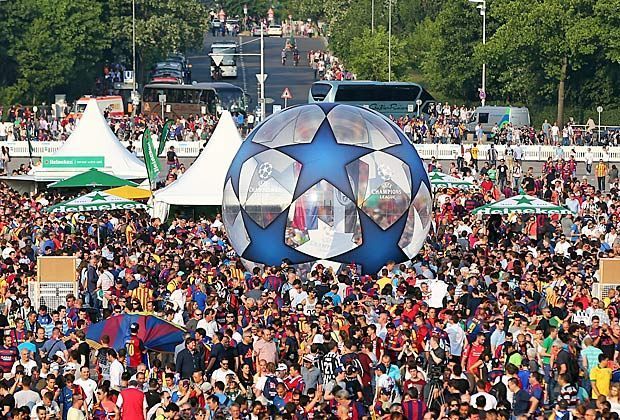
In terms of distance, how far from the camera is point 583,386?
18875 mm

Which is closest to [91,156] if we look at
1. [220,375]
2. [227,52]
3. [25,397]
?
[220,375]

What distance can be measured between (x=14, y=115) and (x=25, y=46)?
10.6m

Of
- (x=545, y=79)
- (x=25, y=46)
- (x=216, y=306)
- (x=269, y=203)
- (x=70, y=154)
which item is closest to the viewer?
(x=216, y=306)

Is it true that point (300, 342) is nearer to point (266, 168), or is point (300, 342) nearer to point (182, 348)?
point (182, 348)

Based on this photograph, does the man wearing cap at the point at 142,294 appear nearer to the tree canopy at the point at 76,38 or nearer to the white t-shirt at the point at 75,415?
the white t-shirt at the point at 75,415

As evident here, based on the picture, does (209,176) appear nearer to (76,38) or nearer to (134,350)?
(134,350)

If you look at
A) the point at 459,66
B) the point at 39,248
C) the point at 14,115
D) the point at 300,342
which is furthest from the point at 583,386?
the point at 459,66

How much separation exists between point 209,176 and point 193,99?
1397 inches

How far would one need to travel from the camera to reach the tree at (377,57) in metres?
81.8

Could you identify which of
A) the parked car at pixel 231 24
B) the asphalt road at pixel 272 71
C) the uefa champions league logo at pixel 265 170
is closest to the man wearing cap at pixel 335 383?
the uefa champions league logo at pixel 265 170

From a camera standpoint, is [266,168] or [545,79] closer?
[266,168]

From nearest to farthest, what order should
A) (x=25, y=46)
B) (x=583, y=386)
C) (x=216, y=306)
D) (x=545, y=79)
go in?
(x=583, y=386) < (x=216, y=306) < (x=545, y=79) < (x=25, y=46)

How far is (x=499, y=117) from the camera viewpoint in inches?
2569

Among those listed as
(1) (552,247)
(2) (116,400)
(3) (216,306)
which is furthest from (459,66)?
(2) (116,400)
